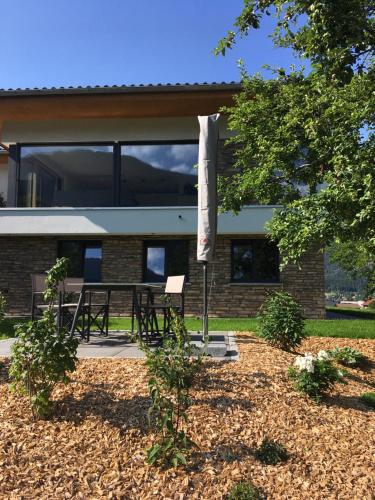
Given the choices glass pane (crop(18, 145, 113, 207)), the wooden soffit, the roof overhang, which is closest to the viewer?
the roof overhang

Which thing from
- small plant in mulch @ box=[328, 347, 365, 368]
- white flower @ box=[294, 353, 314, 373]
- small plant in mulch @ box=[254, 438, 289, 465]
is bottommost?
small plant in mulch @ box=[254, 438, 289, 465]

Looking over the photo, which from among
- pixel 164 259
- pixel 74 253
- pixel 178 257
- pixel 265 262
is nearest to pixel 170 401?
pixel 178 257

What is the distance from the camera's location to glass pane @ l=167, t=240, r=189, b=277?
43.7 ft

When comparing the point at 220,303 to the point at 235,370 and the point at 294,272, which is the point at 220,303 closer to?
the point at 294,272

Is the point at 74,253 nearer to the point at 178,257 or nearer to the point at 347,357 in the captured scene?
the point at 178,257

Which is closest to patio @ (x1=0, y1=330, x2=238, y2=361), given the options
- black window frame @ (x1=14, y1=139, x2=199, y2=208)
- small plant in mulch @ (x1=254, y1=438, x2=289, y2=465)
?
small plant in mulch @ (x1=254, y1=438, x2=289, y2=465)

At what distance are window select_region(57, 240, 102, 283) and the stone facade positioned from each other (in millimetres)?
338

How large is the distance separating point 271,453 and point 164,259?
10483 millimetres

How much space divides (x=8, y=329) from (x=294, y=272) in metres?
8.07

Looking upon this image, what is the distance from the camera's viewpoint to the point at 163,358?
3.60 m

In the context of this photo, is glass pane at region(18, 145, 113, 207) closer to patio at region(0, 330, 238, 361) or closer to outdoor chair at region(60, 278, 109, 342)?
outdoor chair at region(60, 278, 109, 342)

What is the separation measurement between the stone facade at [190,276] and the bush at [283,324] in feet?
20.7

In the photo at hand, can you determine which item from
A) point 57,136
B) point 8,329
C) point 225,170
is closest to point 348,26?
point 8,329

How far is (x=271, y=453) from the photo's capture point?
3.20m
